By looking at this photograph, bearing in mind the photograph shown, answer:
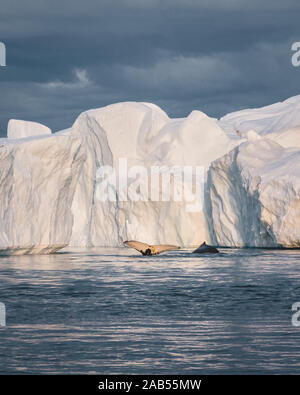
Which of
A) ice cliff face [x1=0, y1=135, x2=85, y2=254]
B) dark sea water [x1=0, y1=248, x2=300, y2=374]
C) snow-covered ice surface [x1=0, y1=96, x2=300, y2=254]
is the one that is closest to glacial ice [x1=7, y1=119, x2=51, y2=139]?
snow-covered ice surface [x1=0, y1=96, x2=300, y2=254]

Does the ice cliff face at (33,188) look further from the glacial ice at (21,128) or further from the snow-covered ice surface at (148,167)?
the glacial ice at (21,128)

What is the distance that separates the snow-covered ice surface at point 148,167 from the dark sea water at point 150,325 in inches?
508

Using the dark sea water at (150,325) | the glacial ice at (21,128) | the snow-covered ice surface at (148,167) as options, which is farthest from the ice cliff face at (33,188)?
the glacial ice at (21,128)

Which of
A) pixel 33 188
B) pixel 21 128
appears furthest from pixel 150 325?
pixel 21 128

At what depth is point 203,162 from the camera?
6269 cm

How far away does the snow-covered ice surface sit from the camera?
36094 millimetres

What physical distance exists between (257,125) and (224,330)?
54398 millimetres

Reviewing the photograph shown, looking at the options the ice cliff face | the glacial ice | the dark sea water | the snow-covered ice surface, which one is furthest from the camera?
the glacial ice

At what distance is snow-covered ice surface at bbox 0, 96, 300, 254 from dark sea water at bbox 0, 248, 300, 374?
12910 mm

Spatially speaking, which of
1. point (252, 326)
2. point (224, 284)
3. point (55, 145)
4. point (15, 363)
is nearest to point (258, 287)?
point (224, 284)

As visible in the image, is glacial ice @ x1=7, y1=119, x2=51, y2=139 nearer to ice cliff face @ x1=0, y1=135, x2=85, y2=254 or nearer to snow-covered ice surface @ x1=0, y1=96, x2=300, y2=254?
snow-covered ice surface @ x1=0, y1=96, x2=300, y2=254

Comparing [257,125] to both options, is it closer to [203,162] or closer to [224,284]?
[203,162]

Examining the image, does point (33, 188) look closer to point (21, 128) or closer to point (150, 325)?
point (150, 325)
